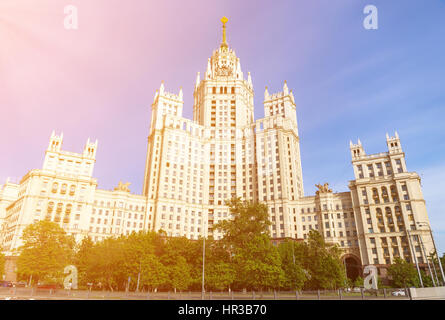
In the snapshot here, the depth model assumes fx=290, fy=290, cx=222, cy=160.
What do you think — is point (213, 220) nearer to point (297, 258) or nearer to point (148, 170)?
point (148, 170)

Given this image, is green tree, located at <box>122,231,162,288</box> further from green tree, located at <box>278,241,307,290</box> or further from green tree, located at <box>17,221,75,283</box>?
green tree, located at <box>278,241,307,290</box>

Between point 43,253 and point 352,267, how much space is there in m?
104

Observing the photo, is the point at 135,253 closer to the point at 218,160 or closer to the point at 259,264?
the point at 259,264

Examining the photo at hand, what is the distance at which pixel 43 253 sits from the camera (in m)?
66.4

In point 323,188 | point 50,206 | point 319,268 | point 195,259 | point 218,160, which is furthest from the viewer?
point 218,160

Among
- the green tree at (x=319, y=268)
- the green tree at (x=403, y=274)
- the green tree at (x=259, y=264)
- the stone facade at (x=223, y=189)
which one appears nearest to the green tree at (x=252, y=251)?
the green tree at (x=259, y=264)

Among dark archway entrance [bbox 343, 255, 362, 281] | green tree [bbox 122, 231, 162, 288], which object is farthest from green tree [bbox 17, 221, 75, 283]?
dark archway entrance [bbox 343, 255, 362, 281]

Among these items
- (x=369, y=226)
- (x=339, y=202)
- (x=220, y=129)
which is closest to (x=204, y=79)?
(x=220, y=129)

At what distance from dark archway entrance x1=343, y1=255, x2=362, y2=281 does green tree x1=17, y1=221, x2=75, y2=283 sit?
9337cm

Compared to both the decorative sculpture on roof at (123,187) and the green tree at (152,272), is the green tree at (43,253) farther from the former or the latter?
the decorative sculpture on roof at (123,187)

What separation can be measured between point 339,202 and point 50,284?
10558 cm

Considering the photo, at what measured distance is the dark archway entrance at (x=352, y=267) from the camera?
4312 inches

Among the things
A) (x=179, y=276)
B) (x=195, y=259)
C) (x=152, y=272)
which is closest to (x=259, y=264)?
(x=179, y=276)
